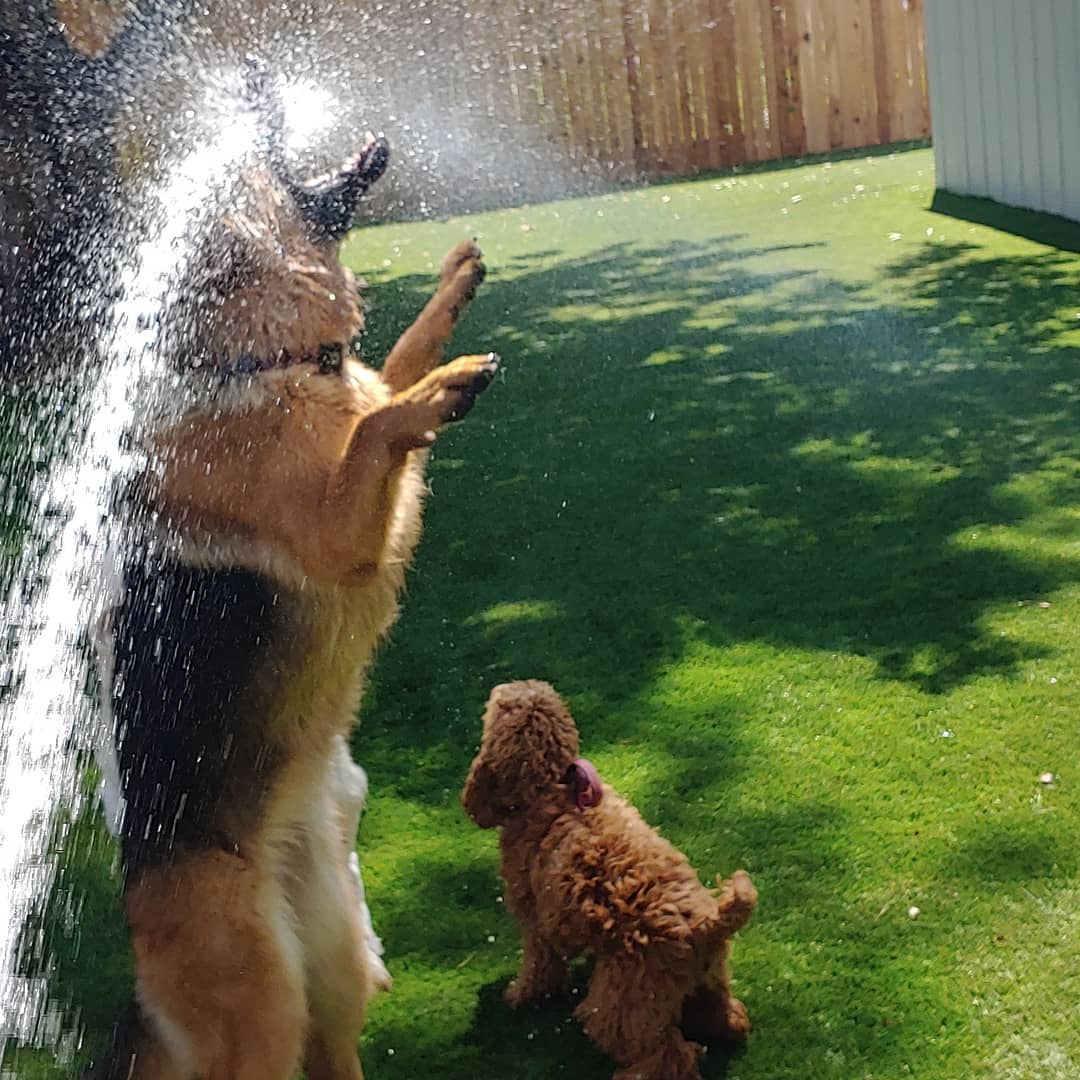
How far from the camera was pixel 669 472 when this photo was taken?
573 centimetres

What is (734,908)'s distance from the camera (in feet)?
8.50

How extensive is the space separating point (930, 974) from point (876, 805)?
0.62 metres

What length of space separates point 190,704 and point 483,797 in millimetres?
757

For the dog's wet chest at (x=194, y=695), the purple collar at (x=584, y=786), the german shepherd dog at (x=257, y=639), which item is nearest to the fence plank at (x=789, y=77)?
the german shepherd dog at (x=257, y=639)

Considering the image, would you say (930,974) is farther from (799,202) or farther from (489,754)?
(799,202)

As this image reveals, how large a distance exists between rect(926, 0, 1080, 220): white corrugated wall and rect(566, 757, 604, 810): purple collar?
7.66 metres

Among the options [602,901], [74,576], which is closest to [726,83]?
[74,576]

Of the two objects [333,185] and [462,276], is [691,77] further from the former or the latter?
[333,185]

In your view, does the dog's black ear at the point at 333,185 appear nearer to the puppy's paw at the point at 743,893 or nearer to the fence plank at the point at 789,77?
the puppy's paw at the point at 743,893

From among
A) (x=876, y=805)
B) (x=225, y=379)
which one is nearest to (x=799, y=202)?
(x=876, y=805)

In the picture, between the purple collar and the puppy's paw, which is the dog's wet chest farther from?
the puppy's paw

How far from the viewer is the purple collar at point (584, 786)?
9.48 ft

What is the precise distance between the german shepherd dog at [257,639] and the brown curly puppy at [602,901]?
39 cm

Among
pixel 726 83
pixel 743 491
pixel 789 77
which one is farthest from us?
pixel 726 83
